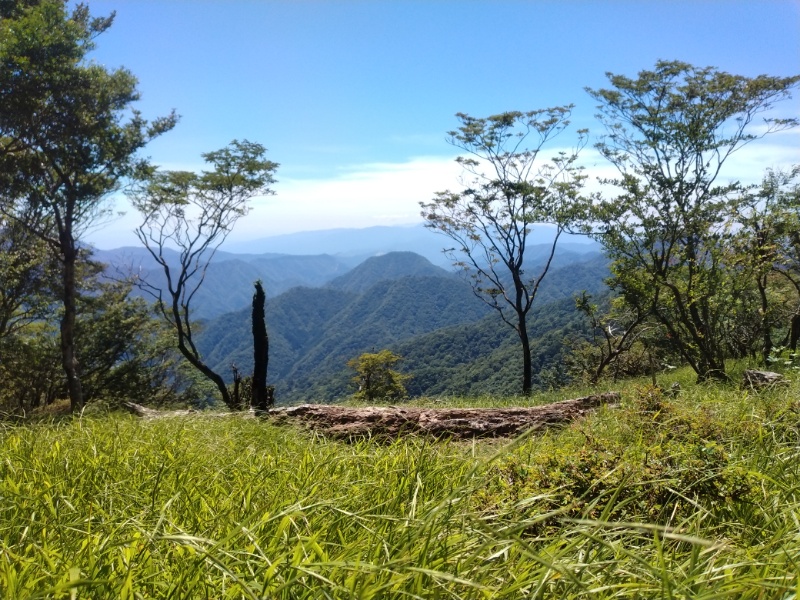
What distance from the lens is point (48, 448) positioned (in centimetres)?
406

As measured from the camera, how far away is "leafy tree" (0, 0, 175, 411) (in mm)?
10374

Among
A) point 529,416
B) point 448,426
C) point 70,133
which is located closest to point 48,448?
point 448,426

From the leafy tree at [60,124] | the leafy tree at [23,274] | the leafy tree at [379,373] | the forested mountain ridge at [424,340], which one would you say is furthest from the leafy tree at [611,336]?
the leafy tree at [23,274]

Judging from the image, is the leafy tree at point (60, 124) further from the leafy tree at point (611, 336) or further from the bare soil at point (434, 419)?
the leafy tree at point (611, 336)

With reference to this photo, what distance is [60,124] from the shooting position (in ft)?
39.7

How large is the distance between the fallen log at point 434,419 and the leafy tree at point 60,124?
8.62 metres

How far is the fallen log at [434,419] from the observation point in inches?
247

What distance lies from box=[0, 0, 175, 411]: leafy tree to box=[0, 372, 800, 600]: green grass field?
31.8 ft

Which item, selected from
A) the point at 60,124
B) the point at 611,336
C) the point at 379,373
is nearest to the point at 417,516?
the point at 60,124

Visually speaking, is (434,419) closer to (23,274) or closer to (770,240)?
(770,240)

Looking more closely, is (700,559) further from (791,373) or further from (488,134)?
(488,134)

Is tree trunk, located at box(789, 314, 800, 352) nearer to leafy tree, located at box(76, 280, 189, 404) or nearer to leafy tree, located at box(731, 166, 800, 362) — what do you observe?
leafy tree, located at box(731, 166, 800, 362)

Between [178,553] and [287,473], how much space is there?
1221 mm

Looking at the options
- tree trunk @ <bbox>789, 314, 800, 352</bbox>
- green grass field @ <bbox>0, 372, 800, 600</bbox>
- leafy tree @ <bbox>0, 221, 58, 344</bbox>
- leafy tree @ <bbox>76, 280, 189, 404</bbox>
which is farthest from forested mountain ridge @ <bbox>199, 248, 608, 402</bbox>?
green grass field @ <bbox>0, 372, 800, 600</bbox>
